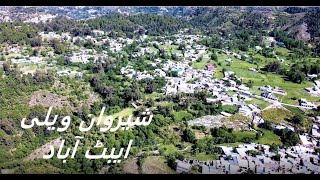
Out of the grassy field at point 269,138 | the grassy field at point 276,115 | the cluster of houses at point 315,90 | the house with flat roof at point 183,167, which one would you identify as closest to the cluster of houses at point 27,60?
the house with flat roof at point 183,167

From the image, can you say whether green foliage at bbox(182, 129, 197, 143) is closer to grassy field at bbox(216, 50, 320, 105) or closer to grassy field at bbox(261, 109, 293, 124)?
grassy field at bbox(261, 109, 293, 124)

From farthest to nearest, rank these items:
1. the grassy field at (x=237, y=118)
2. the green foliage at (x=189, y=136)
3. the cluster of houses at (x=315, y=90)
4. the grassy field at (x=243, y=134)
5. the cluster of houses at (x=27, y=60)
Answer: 1. the cluster of houses at (x=27, y=60)
2. the cluster of houses at (x=315, y=90)
3. the grassy field at (x=237, y=118)
4. the grassy field at (x=243, y=134)
5. the green foliage at (x=189, y=136)

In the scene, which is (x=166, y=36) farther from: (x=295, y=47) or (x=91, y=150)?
(x=91, y=150)

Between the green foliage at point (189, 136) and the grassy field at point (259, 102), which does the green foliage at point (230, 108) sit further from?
the green foliage at point (189, 136)

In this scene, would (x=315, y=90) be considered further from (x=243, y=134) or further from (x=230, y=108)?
(x=243, y=134)

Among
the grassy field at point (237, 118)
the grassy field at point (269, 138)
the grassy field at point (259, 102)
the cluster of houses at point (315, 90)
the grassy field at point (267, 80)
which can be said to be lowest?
the grassy field at point (269, 138)

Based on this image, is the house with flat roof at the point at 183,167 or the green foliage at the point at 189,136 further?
the green foliage at the point at 189,136
